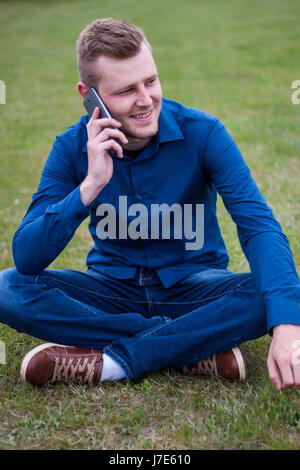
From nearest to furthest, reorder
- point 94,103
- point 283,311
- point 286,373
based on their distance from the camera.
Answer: point 286,373 < point 283,311 < point 94,103

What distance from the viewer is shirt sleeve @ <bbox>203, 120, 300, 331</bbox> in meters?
2.42

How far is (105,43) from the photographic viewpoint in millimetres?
2900

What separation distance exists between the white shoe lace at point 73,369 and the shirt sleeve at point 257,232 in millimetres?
962

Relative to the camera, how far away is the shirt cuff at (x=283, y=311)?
2.36 metres

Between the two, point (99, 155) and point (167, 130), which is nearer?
point (99, 155)

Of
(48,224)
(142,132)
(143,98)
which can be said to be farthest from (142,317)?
(143,98)

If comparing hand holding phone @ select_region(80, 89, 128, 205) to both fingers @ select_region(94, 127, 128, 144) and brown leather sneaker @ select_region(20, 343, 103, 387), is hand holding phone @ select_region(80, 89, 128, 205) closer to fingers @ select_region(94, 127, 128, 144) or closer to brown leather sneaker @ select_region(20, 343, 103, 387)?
fingers @ select_region(94, 127, 128, 144)

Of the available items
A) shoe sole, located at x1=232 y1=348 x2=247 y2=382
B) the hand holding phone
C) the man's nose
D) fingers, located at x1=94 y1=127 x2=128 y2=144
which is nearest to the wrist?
the hand holding phone

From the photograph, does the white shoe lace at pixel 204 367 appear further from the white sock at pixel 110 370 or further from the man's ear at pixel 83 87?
the man's ear at pixel 83 87

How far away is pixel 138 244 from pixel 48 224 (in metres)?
0.59

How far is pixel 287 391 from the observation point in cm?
266

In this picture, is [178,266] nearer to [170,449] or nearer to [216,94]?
[170,449]

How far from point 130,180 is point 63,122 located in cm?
636

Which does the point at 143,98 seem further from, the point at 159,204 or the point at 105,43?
the point at 159,204
